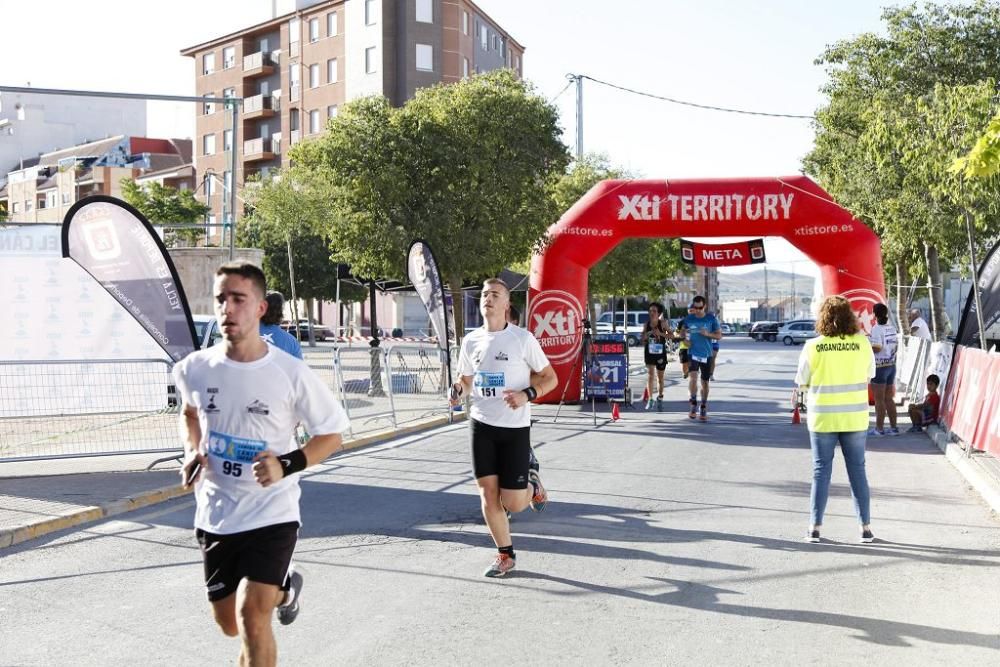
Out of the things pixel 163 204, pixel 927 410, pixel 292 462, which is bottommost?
pixel 927 410

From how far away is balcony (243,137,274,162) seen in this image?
218 ft

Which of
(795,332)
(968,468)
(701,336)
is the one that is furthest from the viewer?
(795,332)

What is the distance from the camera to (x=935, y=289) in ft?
87.9

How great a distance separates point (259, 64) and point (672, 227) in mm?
51464

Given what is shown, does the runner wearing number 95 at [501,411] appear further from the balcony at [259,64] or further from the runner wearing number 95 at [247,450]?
the balcony at [259,64]

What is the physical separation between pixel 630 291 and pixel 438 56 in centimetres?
2574

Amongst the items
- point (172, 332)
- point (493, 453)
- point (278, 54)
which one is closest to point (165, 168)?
point (278, 54)

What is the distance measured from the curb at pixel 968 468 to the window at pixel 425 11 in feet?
161

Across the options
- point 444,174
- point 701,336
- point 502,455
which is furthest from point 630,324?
point 502,455

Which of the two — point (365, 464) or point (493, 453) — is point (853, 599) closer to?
point (493, 453)

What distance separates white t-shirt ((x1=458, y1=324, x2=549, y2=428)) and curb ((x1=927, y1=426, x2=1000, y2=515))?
4350 mm

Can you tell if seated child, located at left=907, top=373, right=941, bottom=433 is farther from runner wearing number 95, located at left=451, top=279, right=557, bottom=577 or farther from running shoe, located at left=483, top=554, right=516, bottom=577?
running shoe, located at left=483, top=554, right=516, bottom=577

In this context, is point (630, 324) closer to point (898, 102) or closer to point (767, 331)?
point (767, 331)

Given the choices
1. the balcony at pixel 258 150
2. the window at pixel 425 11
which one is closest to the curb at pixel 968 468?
the window at pixel 425 11
